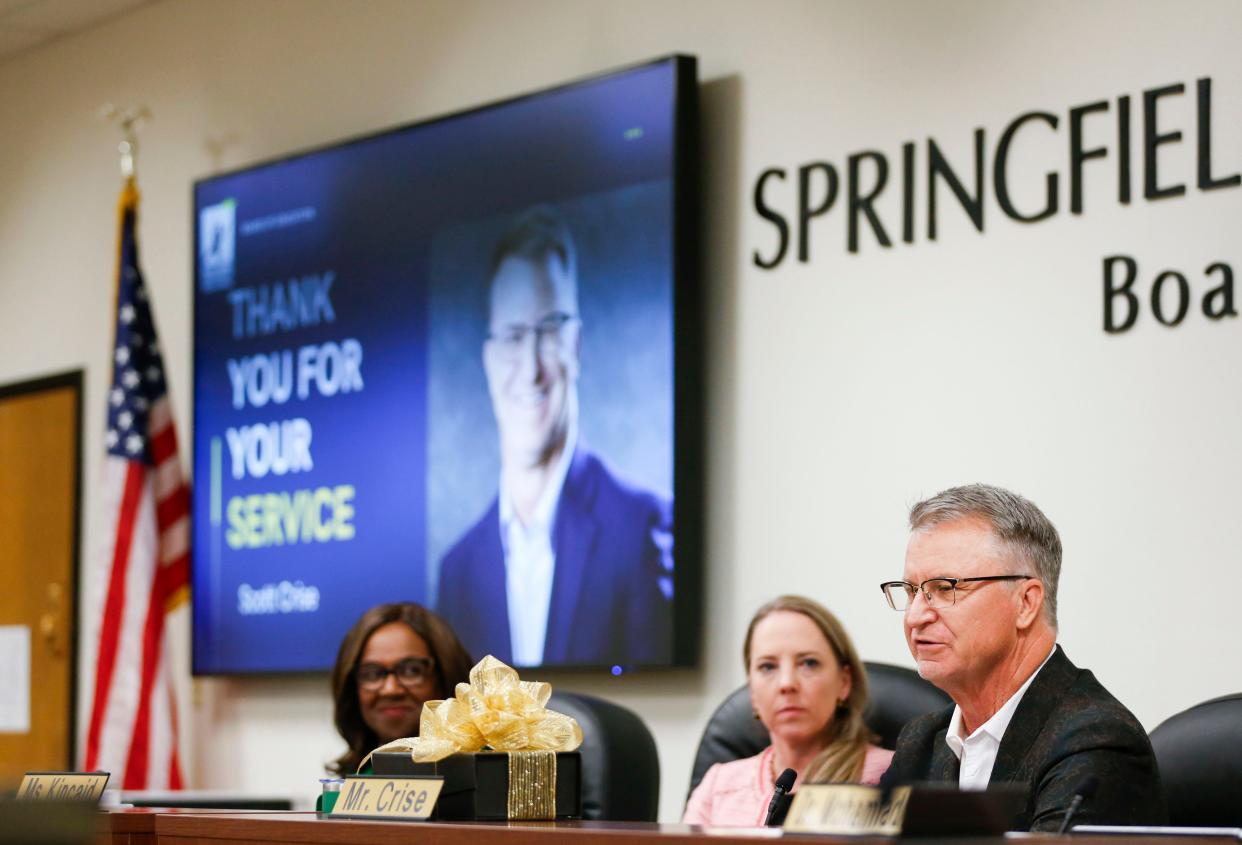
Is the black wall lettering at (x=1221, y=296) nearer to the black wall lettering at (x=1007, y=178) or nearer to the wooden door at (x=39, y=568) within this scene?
the black wall lettering at (x=1007, y=178)

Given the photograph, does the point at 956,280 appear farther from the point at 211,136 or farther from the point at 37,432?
the point at 37,432

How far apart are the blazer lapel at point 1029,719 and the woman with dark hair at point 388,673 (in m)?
1.70

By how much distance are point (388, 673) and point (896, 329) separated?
4.37 ft

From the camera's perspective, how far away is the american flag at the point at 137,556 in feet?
18.2

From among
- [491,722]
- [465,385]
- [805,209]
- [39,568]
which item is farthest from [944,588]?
[39,568]

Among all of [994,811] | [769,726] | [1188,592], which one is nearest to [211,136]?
[769,726]

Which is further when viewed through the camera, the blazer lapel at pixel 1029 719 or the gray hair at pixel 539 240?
the gray hair at pixel 539 240

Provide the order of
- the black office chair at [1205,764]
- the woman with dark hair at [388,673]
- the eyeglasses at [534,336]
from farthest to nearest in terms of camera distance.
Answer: the eyeglasses at [534,336]
the woman with dark hair at [388,673]
the black office chair at [1205,764]

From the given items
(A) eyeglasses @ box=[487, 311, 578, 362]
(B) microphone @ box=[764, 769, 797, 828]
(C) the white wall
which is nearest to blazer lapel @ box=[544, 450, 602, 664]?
(C) the white wall

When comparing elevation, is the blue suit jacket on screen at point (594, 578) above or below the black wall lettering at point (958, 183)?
below

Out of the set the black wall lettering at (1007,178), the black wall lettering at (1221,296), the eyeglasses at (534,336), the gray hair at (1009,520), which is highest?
the black wall lettering at (1007,178)

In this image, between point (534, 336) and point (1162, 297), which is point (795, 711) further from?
point (534, 336)

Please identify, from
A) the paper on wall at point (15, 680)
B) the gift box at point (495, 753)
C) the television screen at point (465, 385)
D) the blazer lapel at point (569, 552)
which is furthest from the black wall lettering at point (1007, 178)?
the paper on wall at point (15, 680)

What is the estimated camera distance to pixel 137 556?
565 centimetres
